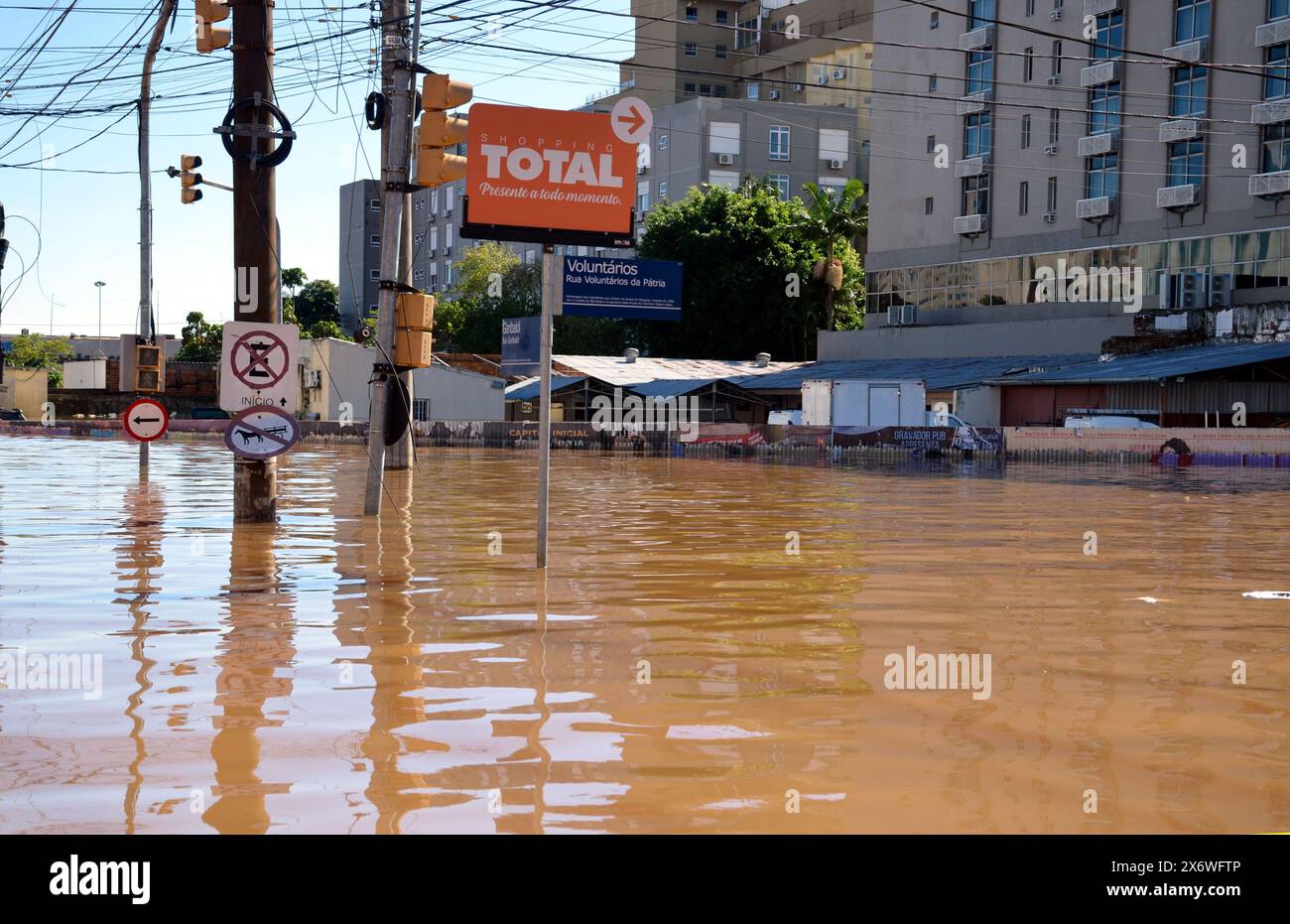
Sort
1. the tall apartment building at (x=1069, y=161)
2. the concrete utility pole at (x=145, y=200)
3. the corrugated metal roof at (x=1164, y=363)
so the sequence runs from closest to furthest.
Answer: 1. the concrete utility pole at (x=145, y=200)
2. the corrugated metal roof at (x=1164, y=363)
3. the tall apartment building at (x=1069, y=161)

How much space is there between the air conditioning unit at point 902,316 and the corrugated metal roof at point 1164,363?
14.3 meters

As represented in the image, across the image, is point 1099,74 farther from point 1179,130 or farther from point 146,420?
point 146,420

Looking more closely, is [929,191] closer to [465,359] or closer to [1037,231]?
[1037,231]

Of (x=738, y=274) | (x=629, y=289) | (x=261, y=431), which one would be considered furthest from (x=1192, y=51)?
(x=261, y=431)

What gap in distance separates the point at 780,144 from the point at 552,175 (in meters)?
77.6

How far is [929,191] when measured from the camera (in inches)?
2502

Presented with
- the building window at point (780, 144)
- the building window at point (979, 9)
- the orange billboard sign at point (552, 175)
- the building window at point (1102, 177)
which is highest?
the building window at point (979, 9)

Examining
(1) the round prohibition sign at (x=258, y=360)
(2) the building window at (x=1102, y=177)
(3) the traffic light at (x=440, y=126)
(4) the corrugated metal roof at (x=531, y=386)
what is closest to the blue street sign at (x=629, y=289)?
(4) the corrugated metal roof at (x=531, y=386)

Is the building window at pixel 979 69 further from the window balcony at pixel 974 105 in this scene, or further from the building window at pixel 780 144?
the building window at pixel 780 144

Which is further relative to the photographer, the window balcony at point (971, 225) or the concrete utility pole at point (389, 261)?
the window balcony at point (971, 225)

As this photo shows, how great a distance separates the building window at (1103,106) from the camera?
53.2 m

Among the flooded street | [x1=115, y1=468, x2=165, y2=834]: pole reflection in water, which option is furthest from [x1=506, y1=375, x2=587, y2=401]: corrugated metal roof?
the flooded street

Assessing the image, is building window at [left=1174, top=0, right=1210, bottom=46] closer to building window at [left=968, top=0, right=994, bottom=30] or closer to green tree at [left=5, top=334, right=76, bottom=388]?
building window at [left=968, top=0, right=994, bottom=30]

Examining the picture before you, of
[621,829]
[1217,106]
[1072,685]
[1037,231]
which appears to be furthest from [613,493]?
[1037,231]
